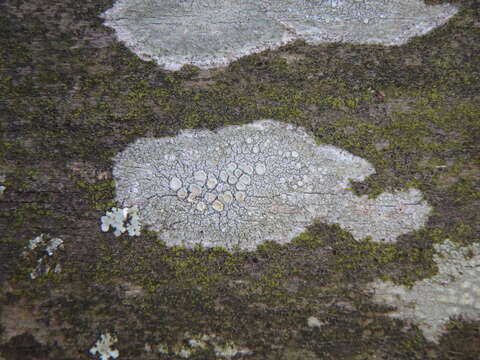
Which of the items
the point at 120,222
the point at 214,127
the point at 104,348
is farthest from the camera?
the point at 214,127

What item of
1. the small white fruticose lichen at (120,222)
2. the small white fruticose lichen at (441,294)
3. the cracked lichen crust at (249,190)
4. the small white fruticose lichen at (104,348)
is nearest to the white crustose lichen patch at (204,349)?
the small white fruticose lichen at (104,348)

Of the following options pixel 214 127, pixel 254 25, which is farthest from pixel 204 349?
pixel 254 25

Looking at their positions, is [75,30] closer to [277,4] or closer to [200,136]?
[200,136]

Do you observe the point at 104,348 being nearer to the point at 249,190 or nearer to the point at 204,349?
the point at 204,349

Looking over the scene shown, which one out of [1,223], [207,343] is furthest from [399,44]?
[1,223]

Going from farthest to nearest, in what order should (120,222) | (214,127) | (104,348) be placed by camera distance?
(214,127) → (120,222) → (104,348)

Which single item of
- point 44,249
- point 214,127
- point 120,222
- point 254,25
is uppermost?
point 254,25

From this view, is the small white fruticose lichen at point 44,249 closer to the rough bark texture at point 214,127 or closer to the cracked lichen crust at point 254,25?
the rough bark texture at point 214,127
